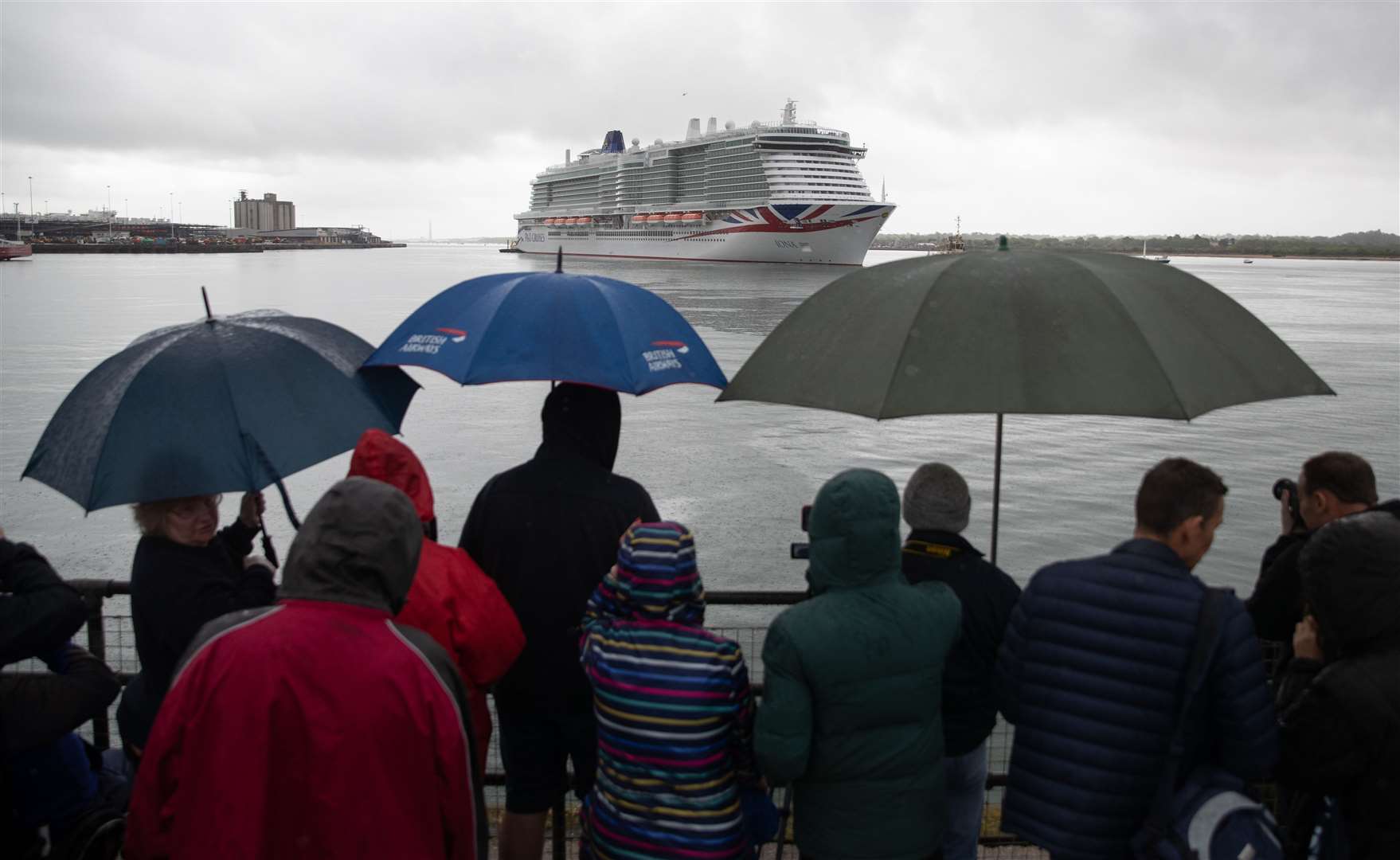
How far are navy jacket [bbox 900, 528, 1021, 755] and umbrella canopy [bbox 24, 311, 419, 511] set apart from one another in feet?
4.97

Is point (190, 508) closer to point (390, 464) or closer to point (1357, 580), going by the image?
point (390, 464)

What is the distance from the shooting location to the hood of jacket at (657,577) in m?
2.18

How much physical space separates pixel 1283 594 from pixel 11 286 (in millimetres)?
52916

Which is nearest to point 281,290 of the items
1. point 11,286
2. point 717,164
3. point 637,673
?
point 11,286

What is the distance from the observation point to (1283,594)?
280 cm

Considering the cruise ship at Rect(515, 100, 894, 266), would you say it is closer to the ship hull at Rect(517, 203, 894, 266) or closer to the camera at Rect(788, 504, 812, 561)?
the ship hull at Rect(517, 203, 894, 266)

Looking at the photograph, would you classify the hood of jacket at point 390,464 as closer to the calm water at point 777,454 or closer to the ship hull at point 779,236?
the calm water at point 777,454

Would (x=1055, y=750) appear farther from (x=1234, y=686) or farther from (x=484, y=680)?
(x=484, y=680)

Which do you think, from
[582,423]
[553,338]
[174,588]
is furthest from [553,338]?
[174,588]

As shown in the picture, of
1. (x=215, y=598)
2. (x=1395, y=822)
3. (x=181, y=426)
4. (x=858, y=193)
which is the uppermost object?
(x=858, y=193)

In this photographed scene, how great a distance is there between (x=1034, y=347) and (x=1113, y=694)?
0.85 m

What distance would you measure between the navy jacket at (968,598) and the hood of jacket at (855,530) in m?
0.29

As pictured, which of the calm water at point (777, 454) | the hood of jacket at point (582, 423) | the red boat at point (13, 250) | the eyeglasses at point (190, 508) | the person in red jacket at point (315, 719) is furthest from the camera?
the red boat at point (13, 250)

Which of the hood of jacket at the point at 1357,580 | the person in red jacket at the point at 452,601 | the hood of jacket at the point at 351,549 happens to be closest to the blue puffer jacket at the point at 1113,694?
the hood of jacket at the point at 1357,580
